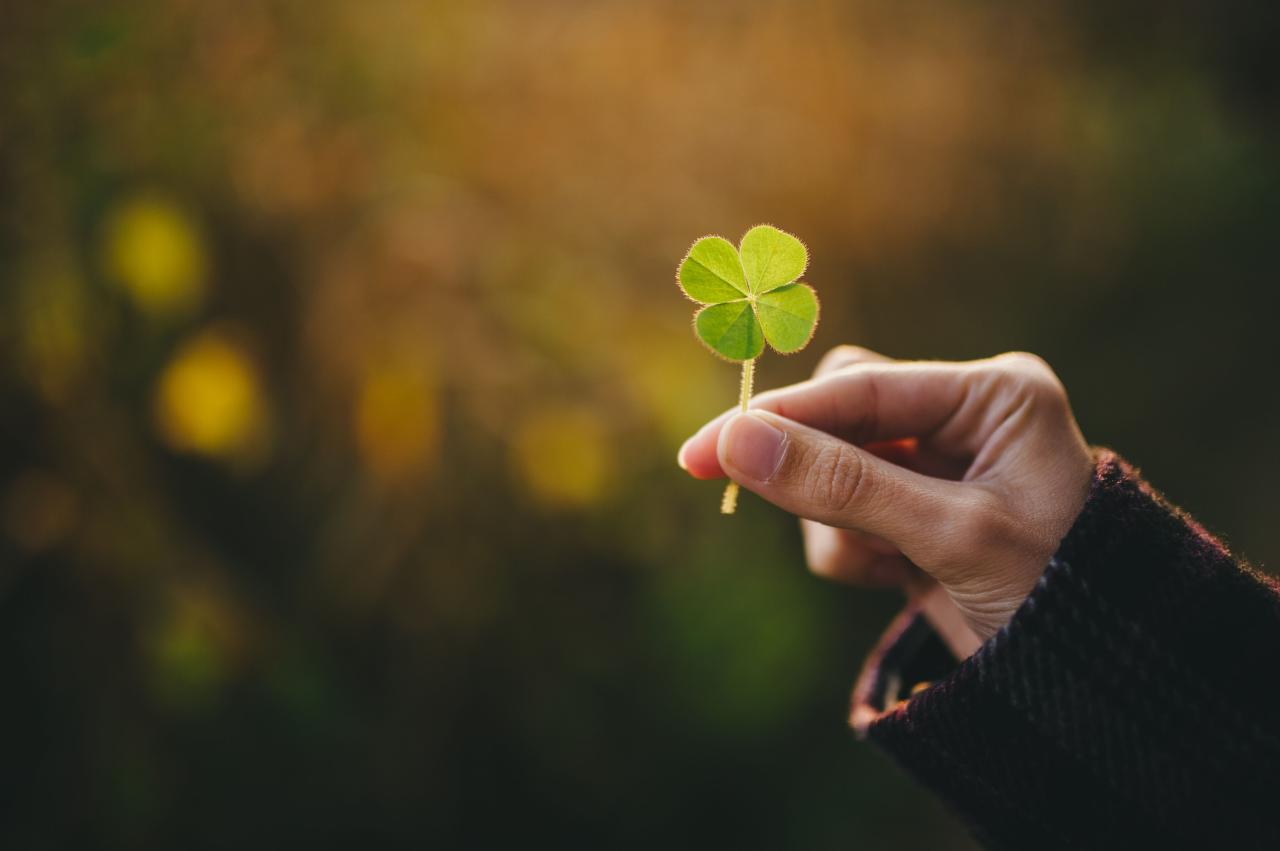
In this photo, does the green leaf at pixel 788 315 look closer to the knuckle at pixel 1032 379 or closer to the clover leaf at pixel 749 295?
the clover leaf at pixel 749 295

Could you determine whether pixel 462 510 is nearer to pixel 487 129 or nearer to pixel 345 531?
pixel 345 531

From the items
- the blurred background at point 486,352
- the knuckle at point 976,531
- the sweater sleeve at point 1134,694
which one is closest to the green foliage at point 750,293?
the knuckle at point 976,531

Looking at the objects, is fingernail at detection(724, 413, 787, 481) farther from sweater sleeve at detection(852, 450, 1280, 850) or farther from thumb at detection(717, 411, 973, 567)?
sweater sleeve at detection(852, 450, 1280, 850)

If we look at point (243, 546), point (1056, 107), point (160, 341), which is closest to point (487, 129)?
point (160, 341)

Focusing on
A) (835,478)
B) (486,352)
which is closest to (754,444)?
(835,478)

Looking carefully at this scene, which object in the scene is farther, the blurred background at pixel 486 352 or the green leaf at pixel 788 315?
the blurred background at pixel 486 352

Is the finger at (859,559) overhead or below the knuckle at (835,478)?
below

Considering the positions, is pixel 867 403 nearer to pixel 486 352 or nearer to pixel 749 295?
pixel 749 295
